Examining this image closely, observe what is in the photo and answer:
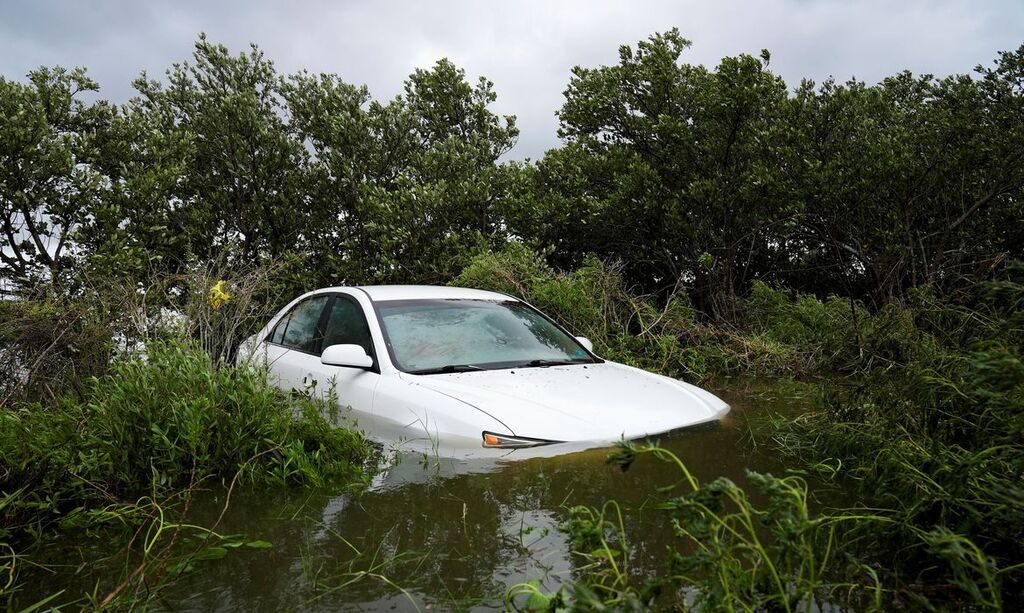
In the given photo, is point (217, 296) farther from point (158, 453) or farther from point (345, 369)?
point (158, 453)

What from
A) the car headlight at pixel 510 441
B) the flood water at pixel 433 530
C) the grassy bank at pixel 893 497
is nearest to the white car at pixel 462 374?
the car headlight at pixel 510 441

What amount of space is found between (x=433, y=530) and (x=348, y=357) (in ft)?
5.81

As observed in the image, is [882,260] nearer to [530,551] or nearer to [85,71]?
[530,551]

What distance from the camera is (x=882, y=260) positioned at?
1240 cm

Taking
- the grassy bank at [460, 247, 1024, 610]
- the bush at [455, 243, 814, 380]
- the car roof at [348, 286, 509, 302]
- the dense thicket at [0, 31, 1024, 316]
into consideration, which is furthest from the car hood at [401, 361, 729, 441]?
the dense thicket at [0, 31, 1024, 316]

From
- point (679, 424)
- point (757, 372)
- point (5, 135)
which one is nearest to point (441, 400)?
point (679, 424)

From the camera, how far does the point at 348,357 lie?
180 inches

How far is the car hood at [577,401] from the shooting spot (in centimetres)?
381

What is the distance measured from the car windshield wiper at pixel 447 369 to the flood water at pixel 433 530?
0.65 m

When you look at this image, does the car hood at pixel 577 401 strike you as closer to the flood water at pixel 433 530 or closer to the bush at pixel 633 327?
the flood water at pixel 433 530

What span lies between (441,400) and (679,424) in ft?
4.57

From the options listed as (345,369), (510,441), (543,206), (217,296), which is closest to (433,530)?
(510,441)

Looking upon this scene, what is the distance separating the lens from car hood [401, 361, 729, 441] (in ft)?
12.5

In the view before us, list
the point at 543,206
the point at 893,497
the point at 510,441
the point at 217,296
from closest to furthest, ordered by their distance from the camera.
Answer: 1. the point at 893,497
2. the point at 510,441
3. the point at 217,296
4. the point at 543,206
